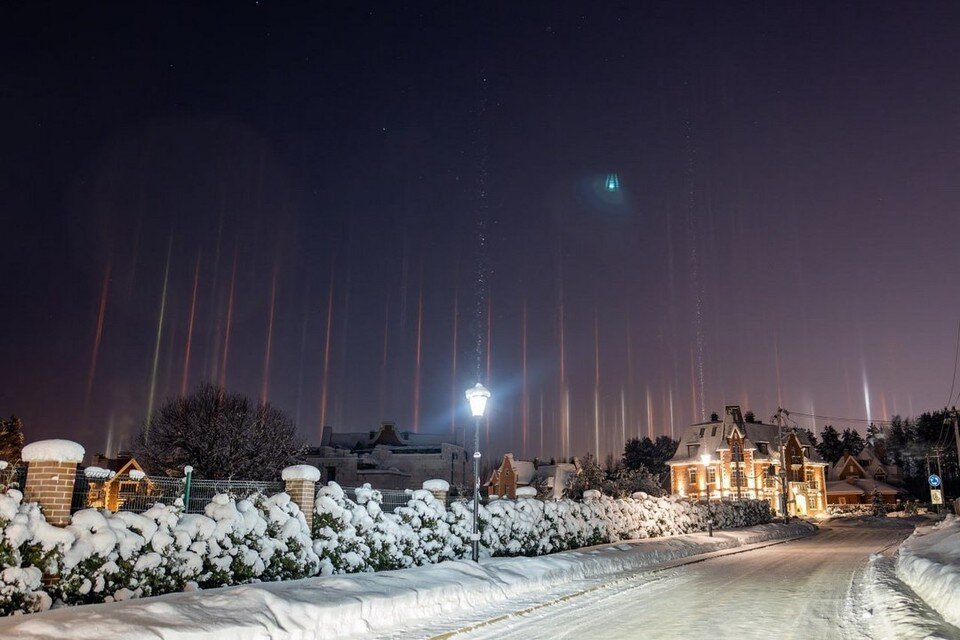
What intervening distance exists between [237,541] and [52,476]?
11.5 ft

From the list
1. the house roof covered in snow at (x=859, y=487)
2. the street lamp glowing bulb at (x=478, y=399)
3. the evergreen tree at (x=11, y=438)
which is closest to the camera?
the street lamp glowing bulb at (x=478, y=399)

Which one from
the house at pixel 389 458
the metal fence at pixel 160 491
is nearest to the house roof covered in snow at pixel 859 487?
the house at pixel 389 458

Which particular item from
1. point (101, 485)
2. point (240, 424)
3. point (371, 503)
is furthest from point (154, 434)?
point (371, 503)

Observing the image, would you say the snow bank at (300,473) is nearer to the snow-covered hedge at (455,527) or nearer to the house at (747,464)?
the snow-covered hedge at (455,527)

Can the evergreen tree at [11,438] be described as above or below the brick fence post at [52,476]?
above

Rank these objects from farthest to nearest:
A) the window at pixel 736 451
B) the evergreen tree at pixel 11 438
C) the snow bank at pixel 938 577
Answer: the window at pixel 736 451, the evergreen tree at pixel 11 438, the snow bank at pixel 938 577

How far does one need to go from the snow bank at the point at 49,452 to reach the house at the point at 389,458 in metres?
52.2

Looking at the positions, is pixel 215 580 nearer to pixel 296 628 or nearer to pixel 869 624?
pixel 296 628

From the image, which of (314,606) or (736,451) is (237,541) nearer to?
(314,606)

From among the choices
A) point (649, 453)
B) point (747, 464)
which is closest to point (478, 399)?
point (747, 464)

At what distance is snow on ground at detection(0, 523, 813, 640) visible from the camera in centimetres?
870

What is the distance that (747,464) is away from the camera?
→ 7494 centimetres

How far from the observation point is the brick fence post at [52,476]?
1084 centimetres

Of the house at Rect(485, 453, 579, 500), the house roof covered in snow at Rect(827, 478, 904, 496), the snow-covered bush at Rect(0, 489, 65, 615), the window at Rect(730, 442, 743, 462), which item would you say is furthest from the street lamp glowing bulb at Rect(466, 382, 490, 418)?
the house roof covered in snow at Rect(827, 478, 904, 496)
